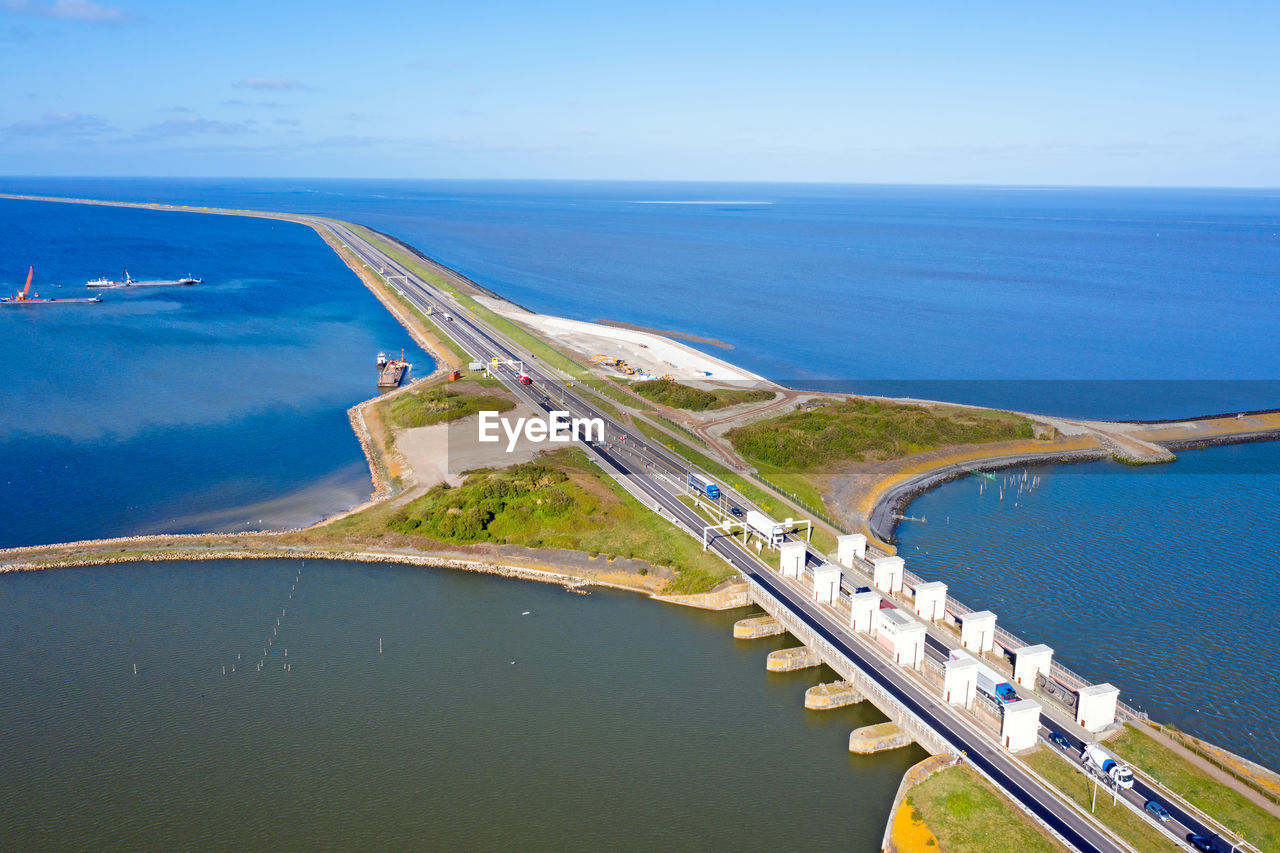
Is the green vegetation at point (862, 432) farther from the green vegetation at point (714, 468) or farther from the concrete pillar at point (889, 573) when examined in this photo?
the concrete pillar at point (889, 573)

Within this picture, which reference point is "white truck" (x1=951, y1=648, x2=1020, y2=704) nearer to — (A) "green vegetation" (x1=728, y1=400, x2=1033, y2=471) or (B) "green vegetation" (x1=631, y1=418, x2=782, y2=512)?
(B) "green vegetation" (x1=631, y1=418, x2=782, y2=512)

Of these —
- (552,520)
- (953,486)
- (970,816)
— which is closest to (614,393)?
(552,520)

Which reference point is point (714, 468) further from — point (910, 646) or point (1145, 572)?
point (1145, 572)

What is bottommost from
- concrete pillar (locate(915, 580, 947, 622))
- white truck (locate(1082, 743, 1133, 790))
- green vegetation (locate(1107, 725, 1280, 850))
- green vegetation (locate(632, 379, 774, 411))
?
green vegetation (locate(1107, 725, 1280, 850))

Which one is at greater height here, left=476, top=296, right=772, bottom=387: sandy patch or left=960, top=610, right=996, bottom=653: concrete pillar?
left=476, top=296, right=772, bottom=387: sandy patch

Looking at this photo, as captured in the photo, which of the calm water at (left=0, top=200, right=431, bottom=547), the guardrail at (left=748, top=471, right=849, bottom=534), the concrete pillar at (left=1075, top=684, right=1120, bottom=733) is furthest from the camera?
the calm water at (left=0, top=200, right=431, bottom=547)

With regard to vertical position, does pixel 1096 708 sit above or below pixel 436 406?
below

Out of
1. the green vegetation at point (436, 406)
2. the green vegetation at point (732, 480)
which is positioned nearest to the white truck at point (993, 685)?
the green vegetation at point (732, 480)

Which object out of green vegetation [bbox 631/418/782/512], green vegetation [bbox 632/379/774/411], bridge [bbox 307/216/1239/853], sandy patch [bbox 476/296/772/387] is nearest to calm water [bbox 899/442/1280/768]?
bridge [bbox 307/216/1239/853]

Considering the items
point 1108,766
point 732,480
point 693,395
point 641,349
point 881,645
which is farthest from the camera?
point 641,349
